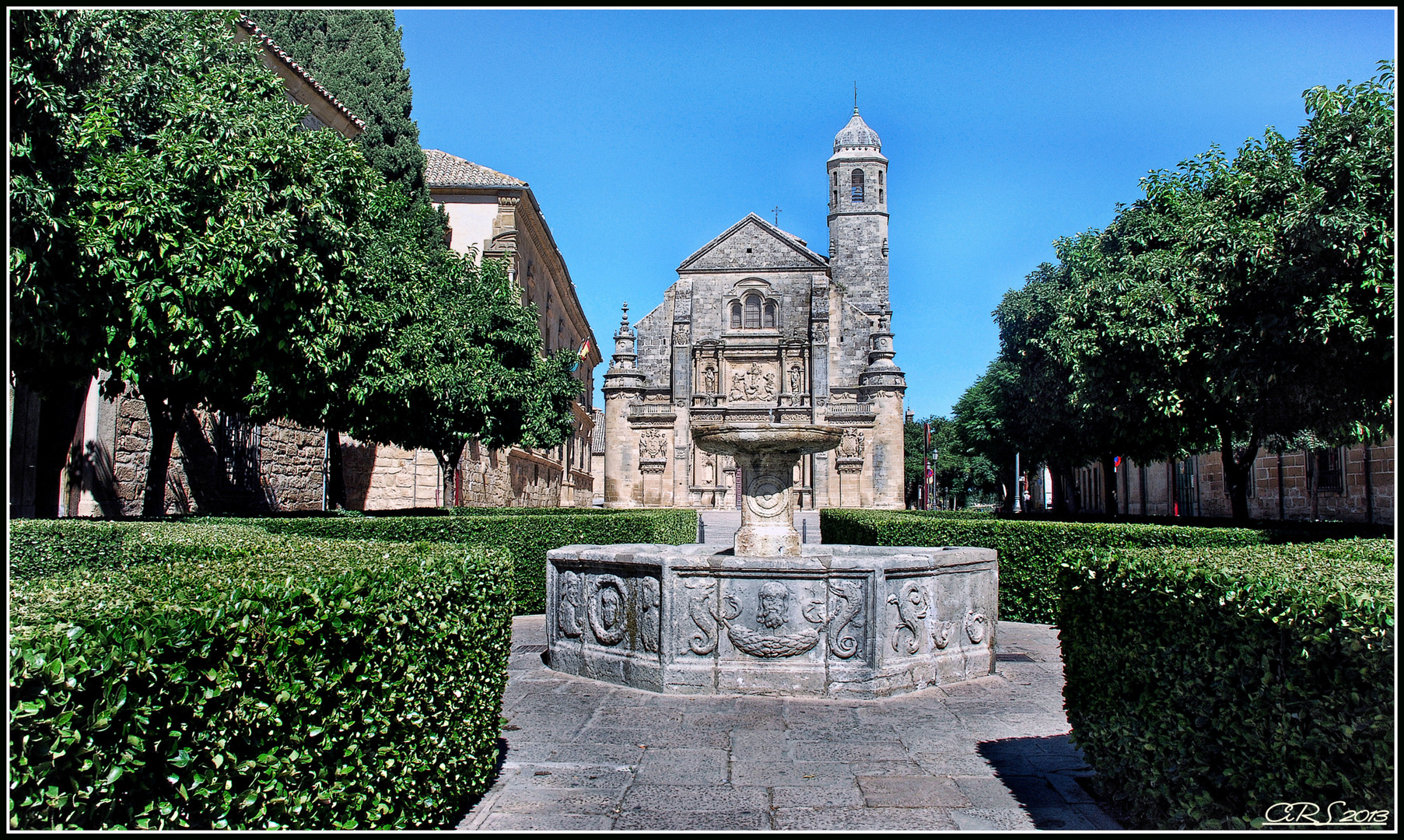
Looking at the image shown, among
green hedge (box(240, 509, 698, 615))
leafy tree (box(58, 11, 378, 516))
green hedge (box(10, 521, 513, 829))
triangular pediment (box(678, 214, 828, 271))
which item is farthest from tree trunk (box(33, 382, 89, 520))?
triangular pediment (box(678, 214, 828, 271))

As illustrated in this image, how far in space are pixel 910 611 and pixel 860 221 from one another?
152 ft

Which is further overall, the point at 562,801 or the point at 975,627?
the point at 975,627

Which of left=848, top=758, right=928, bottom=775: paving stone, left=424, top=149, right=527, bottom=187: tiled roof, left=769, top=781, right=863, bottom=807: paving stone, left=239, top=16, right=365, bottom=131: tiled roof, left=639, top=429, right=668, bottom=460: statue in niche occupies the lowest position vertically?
left=848, top=758, right=928, bottom=775: paving stone

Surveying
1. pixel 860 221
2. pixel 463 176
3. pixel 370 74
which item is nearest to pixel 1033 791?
pixel 370 74

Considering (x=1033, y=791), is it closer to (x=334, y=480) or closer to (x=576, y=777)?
(x=576, y=777)

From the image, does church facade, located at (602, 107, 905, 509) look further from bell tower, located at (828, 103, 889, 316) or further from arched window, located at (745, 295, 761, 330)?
bell tower, located at (828, 103, 889, 316)

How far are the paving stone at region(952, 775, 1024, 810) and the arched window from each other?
41.5 m

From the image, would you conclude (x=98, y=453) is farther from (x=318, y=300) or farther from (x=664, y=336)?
(x=664, y=336)

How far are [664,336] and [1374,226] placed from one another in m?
38.1

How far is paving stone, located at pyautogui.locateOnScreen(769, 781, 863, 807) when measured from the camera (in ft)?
12.7

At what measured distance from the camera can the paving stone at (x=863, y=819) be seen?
360 cm

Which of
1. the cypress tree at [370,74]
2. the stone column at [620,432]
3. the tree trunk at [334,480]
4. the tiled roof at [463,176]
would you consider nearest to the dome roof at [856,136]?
the stone column at [620,432]

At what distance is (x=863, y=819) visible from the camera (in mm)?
3691

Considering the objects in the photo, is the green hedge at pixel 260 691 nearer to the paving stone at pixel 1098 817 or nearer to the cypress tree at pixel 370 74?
the paving stone at pixel 1098 817
